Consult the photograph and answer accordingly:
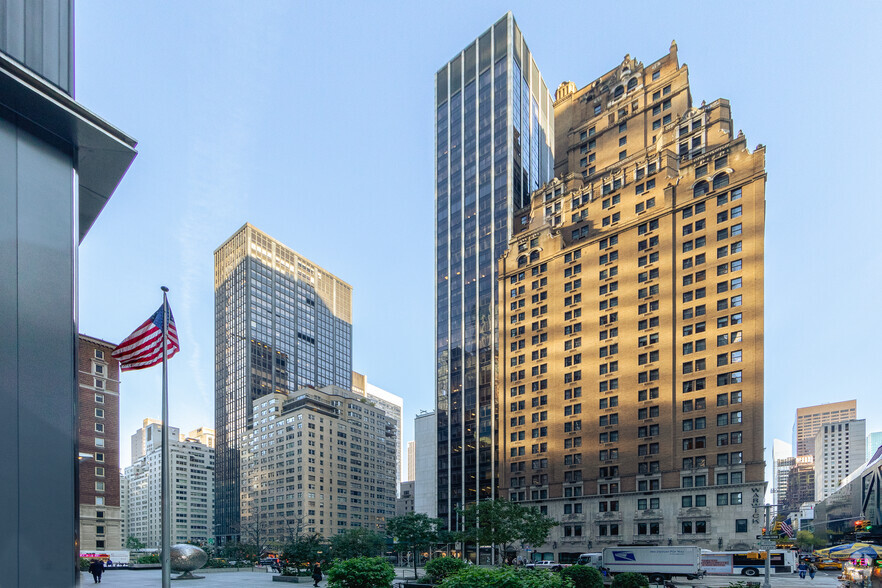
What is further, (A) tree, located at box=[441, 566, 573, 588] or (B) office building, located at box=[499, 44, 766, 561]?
(B) office building, located at box=[499, 44, 766, 561]

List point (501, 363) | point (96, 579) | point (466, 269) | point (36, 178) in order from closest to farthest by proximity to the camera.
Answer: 1. point (36, 178)
2. point (96, 579)
3. point (501, 363)
4. point (466, 269)

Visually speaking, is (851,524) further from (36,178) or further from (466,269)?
(36,178)

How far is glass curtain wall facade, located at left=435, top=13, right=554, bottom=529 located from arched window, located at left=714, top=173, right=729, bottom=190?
4474cm

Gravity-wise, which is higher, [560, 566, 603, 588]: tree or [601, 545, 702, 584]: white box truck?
[560, 566, 603, 588]: tree

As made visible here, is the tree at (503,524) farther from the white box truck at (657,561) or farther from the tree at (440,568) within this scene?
the tree at (440,568)

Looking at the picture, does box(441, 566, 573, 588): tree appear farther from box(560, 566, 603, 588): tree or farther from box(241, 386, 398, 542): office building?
box(241, 386, 398, 542): office building

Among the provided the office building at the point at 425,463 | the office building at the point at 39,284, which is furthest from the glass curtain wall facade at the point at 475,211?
the office building at the point at 39,284

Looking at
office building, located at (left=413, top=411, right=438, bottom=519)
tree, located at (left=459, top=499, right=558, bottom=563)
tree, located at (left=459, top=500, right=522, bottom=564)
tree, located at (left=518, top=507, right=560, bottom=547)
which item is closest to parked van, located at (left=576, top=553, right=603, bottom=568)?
tree, located at (left=518, top=507, right=560, bottom=547)

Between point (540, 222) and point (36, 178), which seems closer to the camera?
point (36, 178)

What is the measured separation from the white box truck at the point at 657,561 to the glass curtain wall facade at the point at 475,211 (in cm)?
4840

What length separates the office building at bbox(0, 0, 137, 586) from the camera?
10.8 meters

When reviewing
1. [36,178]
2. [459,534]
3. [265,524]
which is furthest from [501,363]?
[265,524]

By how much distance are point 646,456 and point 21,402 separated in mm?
79471

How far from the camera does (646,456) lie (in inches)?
3115
